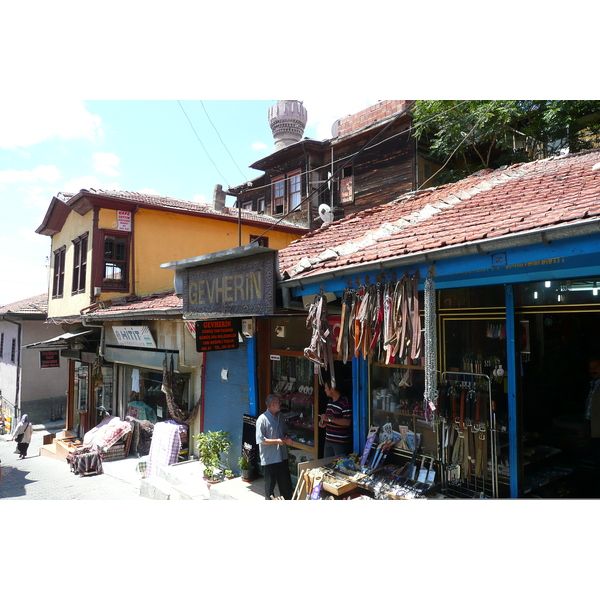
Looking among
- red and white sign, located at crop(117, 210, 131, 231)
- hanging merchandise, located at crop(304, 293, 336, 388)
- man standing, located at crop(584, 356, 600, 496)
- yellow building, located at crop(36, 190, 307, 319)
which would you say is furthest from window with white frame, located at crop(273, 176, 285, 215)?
man standing, located at crop(584, 356, 600, 496)

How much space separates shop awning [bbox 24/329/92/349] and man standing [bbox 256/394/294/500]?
9707 millimetres

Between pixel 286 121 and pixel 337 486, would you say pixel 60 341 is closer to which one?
pixel 337 486

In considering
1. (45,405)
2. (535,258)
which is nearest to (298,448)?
(535,258)

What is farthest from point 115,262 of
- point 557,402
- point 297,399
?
point 557,402

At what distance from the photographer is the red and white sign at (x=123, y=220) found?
1405cm

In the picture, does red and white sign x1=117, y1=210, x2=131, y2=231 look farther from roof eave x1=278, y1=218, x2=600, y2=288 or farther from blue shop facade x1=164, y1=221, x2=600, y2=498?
roof eave x1=278, y1=218, x2=600, y2=288

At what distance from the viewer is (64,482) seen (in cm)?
1112

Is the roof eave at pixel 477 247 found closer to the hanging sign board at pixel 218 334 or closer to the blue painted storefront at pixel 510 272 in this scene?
the blue painted storefront at pixel 510 272

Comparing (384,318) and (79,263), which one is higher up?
(79,263)

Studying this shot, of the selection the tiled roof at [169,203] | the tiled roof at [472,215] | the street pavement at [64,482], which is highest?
the tiled roof at [169,203]

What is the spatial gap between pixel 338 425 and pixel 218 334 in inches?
106

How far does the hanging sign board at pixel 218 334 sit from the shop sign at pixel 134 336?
348cm

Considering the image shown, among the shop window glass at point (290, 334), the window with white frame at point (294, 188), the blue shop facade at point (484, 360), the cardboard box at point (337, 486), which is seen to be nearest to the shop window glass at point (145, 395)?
the shop window glass at point (290, 334)

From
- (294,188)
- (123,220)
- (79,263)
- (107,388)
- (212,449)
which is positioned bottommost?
(212,449)
